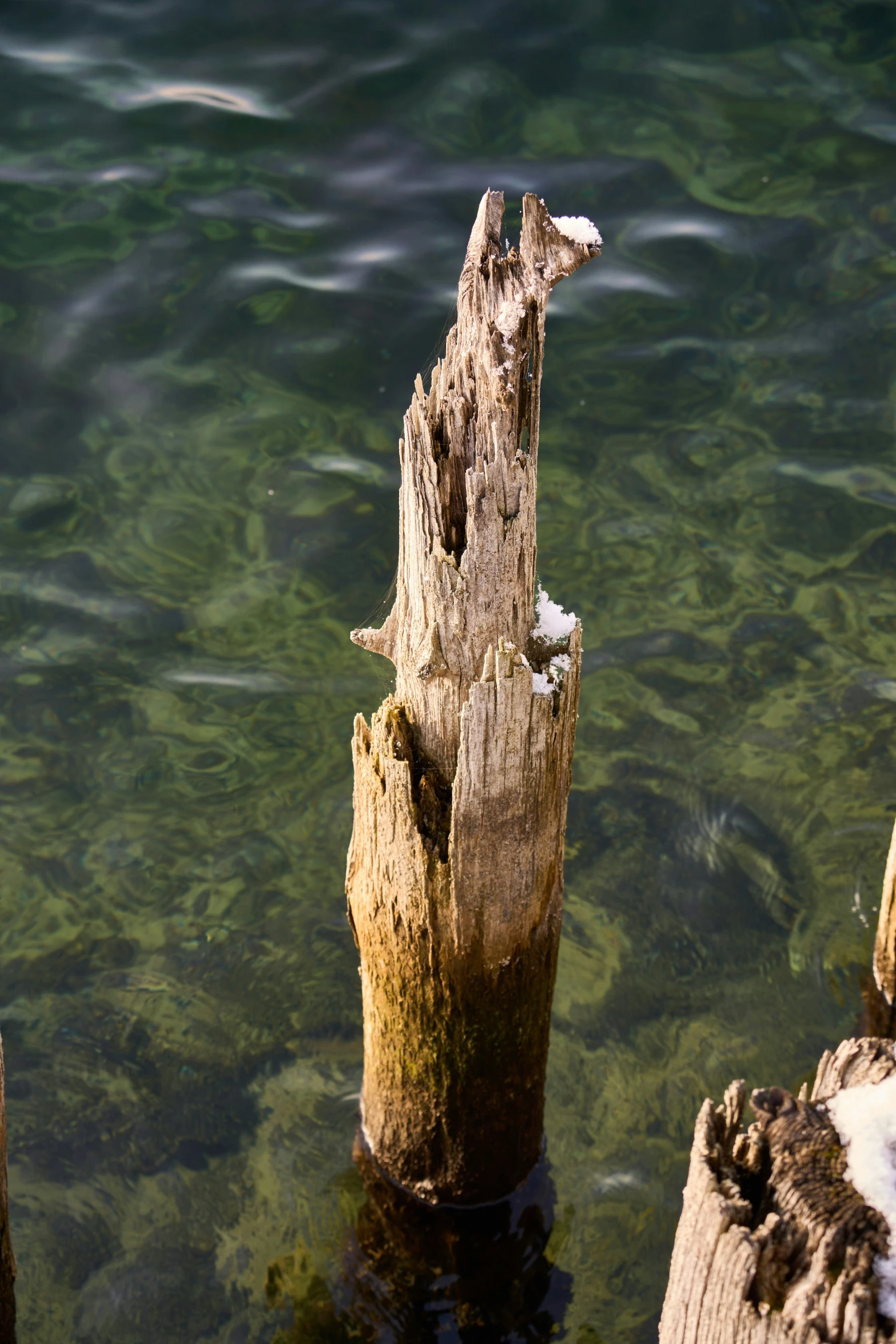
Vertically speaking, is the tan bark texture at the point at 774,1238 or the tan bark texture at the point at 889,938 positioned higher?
the tan bark texture at the point at 774,1238

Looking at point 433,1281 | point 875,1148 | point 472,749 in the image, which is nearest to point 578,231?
point 472,749

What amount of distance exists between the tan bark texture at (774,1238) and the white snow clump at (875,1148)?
0.06 feet

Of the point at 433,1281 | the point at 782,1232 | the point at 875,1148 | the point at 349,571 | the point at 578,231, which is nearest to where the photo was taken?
the point at 782,1232

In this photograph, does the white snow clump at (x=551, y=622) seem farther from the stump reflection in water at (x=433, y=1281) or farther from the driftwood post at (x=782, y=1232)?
the stump reflection in water at (x=433, y=1281)

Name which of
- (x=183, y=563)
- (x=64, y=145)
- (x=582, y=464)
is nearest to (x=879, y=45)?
(x=582, y=464)

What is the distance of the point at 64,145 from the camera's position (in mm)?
8766

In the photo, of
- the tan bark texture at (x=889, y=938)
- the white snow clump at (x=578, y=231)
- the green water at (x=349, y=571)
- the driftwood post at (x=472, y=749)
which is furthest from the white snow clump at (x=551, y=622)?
the green water at (x=349, y=571)

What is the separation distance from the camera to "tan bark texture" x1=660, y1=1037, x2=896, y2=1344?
2.05 meters

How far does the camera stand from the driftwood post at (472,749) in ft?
9.75

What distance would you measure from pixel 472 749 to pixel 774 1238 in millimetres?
1312

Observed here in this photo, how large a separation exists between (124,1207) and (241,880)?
1.47m

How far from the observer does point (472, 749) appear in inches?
121

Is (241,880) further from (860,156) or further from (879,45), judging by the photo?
(879,45)

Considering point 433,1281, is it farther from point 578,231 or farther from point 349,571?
point 349,571
